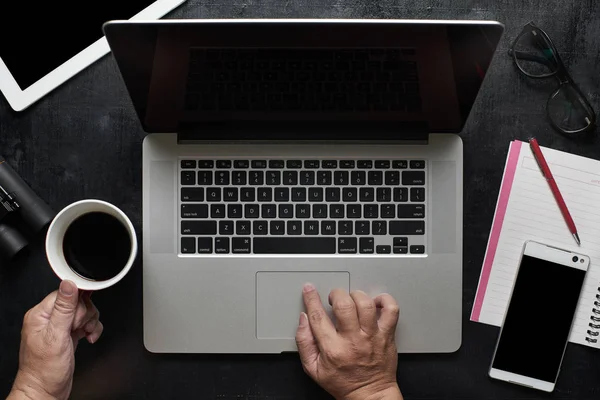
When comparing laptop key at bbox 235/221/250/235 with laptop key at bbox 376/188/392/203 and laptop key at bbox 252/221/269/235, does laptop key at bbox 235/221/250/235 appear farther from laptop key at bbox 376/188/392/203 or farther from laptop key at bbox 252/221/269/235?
laptop key at bbox 376/188/392/203

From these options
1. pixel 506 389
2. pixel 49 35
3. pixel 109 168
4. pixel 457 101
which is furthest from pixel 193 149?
pixel 506 389

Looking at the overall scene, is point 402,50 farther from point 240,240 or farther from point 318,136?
point 240,240

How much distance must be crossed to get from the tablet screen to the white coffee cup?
0.26m

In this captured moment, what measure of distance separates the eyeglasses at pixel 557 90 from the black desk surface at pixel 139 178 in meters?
0.01

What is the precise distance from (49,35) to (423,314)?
2.42 feet

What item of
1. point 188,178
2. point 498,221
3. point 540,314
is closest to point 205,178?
point 188,178

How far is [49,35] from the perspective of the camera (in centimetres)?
82

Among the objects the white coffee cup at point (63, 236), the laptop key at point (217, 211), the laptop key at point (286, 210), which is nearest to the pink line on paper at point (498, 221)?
the laptop key at point (286, 210)

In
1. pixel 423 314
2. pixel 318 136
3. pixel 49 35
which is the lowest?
pixel 423 314

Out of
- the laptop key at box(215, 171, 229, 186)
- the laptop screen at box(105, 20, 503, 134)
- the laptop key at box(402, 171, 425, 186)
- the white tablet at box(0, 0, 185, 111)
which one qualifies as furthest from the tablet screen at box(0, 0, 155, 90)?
the laptop key at box(402, 171, 425, 186)

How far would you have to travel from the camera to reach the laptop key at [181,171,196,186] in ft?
2.66

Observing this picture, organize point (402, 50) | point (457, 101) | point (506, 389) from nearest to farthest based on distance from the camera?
1. point (402, 50)
2. point (457, 101)
3. point (506, 389)

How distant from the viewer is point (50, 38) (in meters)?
0.82

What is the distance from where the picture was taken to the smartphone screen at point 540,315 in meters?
0.84
